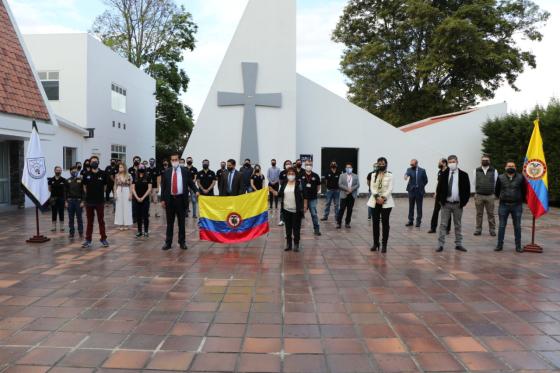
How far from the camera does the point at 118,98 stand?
24344 millimetres

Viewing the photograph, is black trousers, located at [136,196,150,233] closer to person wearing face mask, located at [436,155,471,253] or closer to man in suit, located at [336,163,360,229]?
man in suit, located at [336,163,360,229]

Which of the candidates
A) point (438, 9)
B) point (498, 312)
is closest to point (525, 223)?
point (498, 312)

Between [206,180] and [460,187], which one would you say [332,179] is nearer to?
[206,180]

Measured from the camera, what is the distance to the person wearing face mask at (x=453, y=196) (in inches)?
347

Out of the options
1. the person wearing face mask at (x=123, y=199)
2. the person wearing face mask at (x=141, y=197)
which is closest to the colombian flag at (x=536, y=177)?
the person wearing face mask at (x=141, y=197)

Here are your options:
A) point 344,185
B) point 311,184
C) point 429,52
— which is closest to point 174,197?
point 311,184

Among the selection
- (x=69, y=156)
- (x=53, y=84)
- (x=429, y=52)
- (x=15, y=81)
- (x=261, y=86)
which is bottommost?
(x=69, y=156)

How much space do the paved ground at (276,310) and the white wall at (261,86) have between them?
1150 cm

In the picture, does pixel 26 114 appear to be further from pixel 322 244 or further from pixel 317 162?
pixel 317 162

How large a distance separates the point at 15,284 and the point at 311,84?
1776 centimetres

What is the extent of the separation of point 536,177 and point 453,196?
1690 millimetres

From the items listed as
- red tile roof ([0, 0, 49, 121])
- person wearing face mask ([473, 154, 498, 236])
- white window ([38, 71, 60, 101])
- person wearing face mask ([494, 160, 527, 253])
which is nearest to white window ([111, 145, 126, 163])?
white window ([38, 71, 60, 101])

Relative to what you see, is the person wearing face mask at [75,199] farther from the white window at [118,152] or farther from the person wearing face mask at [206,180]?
the white window at [118,152]

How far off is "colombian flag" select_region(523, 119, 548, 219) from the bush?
9543 millimetres
